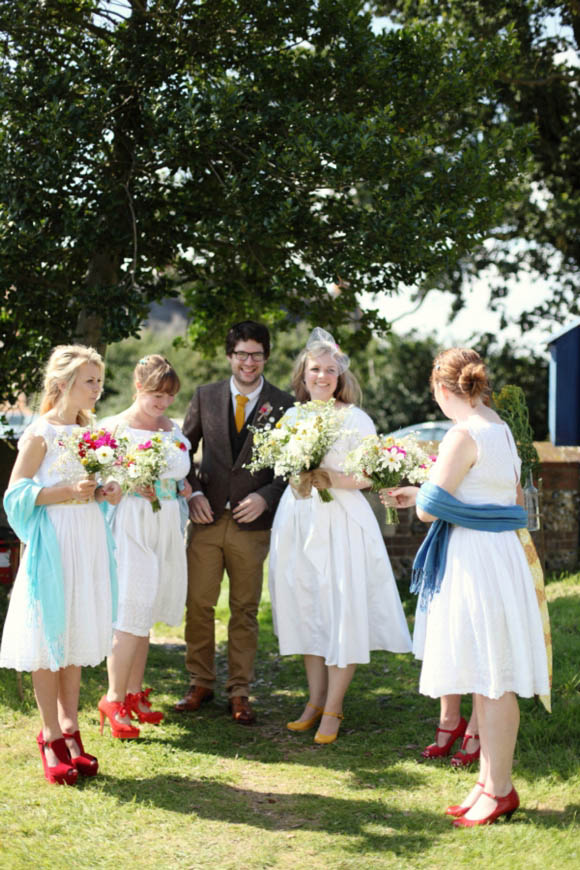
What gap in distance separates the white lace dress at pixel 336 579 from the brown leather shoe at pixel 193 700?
0.95 metres

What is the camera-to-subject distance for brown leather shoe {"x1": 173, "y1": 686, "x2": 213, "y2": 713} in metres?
6.53

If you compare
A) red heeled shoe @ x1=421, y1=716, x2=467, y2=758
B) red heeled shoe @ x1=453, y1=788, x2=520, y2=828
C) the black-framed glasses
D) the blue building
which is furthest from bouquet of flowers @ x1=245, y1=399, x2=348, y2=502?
the blue building

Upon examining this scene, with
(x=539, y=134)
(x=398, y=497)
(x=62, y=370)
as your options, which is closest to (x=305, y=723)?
(x=398, y=497)

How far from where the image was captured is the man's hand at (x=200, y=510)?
636 centimetres

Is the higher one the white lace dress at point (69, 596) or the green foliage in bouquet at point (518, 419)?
the green foliage in bouquet at point (518, 419)

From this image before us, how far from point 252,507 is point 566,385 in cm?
563

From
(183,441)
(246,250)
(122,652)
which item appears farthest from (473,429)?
(246,250)

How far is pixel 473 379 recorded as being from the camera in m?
4.41

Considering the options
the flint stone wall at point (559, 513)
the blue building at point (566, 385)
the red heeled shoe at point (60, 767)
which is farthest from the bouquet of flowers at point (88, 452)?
the blue building at point (566, 385)

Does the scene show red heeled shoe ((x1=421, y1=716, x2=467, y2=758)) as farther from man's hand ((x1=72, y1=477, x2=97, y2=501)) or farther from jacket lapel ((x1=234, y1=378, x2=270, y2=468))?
man's hand ((x1=72, y1=477, x2=97, y2=501))

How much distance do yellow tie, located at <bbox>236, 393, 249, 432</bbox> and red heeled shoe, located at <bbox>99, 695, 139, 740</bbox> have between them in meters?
2.06

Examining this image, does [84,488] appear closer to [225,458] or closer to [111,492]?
[111,492]

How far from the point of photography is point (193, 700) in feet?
21.5

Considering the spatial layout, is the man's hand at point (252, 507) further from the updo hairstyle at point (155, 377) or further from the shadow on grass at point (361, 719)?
the shadow on grass at point (361, 719)
